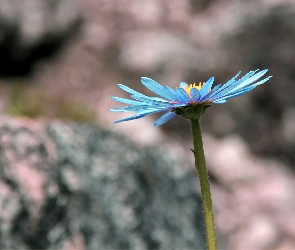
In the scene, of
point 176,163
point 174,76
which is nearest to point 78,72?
point 174,76

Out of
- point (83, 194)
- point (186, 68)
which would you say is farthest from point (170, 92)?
point (186, 68)

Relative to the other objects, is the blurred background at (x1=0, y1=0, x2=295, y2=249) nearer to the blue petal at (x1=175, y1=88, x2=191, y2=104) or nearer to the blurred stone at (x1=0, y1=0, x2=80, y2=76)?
the blurred stone at (x1=0, y1=0, x2=80, y2=76)

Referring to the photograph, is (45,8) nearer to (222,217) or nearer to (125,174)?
(222,217)

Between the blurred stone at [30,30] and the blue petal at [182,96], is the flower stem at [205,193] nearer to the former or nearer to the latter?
the blue petal at [182,96]

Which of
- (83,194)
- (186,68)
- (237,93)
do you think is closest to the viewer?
(237,93)

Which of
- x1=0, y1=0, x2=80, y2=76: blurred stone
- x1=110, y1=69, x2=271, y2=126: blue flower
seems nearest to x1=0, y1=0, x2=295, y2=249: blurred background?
x1=0, y1=0, x2=80, y2=76: blurred stone

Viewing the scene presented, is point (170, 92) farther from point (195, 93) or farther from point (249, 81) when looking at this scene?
point (249, 81)
